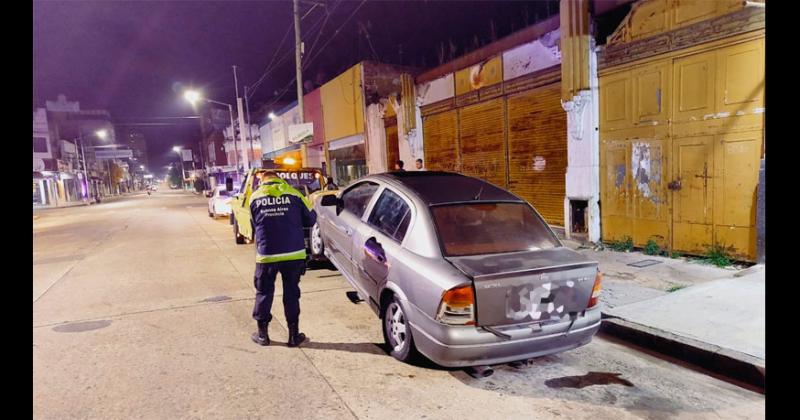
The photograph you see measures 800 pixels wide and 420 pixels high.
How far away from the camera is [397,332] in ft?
13.3

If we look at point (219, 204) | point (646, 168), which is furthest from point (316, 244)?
point (219, 204)

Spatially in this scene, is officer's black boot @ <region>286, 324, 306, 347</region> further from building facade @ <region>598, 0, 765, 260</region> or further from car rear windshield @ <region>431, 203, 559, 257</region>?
building facade @ <region>598, 0, 765, 260</region>

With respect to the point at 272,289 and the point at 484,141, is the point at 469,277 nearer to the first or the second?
the point at 272,289

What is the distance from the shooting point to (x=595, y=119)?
849cm

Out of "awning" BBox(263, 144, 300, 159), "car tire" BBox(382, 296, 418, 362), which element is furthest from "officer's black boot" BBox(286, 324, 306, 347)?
"awning" BBox(263, 144, 300, 159)

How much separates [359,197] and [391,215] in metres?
1.28

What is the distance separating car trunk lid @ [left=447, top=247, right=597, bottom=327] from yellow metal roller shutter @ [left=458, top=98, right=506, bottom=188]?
7379 mm

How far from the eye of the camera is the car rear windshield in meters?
3.96

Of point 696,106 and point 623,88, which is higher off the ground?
point 623,88

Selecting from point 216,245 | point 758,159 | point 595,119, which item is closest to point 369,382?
point 758,159

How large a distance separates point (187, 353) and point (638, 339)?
4.67m
